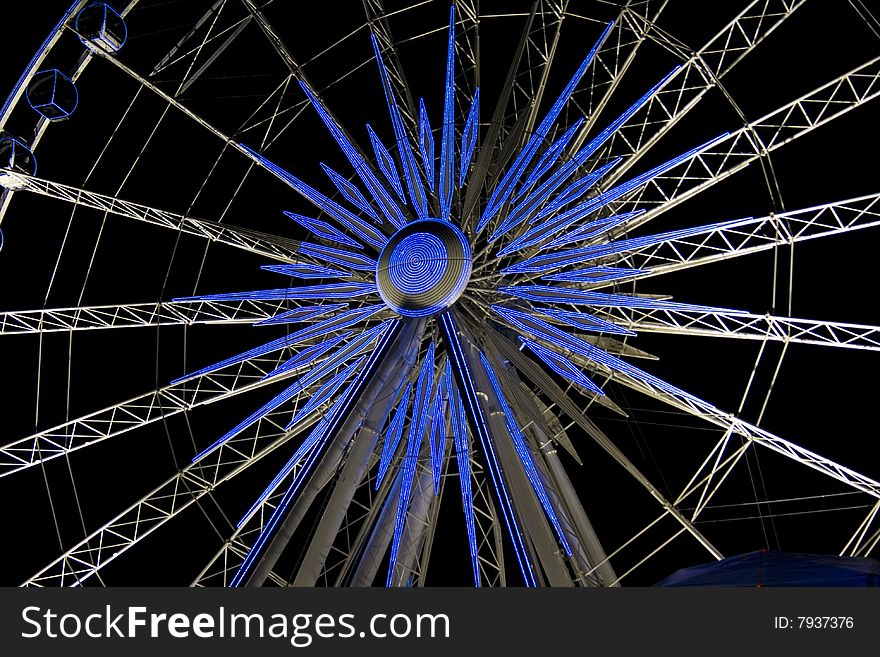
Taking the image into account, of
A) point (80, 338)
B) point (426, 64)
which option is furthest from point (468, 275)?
point (80, 338)

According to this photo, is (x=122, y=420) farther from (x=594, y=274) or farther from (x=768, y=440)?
(x=768, y=440)

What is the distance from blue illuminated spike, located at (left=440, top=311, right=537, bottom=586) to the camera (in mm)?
14852

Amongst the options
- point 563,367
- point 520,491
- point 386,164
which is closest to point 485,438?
point 520,491

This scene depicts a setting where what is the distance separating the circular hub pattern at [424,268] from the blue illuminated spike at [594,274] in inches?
50.7

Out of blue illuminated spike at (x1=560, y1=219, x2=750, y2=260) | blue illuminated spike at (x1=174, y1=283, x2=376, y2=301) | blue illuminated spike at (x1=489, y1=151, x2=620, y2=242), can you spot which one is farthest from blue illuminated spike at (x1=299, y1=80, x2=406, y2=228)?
blue illuminated spike at (x1=560, y1=219, x2=750, y2=260)

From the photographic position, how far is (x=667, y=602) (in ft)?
34.7

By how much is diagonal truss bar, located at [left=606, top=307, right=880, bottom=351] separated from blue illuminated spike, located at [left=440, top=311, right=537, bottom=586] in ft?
9.17

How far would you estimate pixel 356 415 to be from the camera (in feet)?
55.0

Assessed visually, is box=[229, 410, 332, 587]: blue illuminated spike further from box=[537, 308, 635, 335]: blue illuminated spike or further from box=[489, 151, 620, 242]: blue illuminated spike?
box=[489, 151, 620, 242]: blue illuminated spike

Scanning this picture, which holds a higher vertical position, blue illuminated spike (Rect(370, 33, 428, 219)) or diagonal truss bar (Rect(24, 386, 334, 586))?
blue illuminated spike (Rect(370, 33, 428, 219))

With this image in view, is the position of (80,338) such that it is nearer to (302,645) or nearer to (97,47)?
(97,47)

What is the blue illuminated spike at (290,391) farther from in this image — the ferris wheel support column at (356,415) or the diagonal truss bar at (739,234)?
the diagonal truss bar at (739,234)

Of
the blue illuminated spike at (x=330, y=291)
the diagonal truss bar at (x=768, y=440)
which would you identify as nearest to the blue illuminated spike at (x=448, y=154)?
the blue illuminated spike at (x=330, y=291)

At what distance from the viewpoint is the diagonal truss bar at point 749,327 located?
16516mm
